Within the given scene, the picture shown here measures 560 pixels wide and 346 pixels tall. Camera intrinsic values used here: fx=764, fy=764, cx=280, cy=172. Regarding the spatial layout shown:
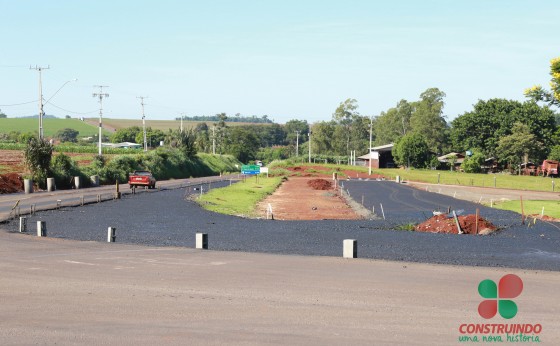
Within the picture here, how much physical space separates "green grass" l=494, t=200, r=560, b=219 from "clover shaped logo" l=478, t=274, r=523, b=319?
32770mm

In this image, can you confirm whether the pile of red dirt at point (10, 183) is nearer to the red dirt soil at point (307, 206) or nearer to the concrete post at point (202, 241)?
the red dirt soil at point (307, 206)

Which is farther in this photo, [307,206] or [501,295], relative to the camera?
[307,206]

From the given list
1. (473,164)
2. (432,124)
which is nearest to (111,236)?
(473,164)

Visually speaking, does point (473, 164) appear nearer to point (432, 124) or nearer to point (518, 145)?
point (518, 145)

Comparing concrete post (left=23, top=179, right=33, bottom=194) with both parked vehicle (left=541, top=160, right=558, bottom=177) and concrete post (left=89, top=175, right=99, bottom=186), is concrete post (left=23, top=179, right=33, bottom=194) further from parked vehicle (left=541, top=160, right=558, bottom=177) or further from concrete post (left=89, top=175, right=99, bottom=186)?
parked vehicle (left=541, top=160, right=558, bottom=177)

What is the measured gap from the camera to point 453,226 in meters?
42.7

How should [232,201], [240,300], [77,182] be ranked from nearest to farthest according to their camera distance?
1. [240,300]
2. [232,201]
3. [77,182]

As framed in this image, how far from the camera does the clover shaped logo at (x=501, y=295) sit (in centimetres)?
1698

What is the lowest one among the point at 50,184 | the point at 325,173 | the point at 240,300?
the point at 325,173

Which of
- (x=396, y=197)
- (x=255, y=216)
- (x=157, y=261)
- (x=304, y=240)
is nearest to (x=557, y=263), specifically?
(x=304, y=240)

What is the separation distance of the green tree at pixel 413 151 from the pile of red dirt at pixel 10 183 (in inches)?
3474

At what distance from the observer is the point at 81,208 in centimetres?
5128

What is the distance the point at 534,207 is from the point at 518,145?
77329 millimetres

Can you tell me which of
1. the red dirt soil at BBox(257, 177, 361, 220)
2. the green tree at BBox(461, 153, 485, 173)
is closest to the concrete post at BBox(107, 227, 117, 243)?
the red dirt soil at BBox(257, 177, 361, 220)
